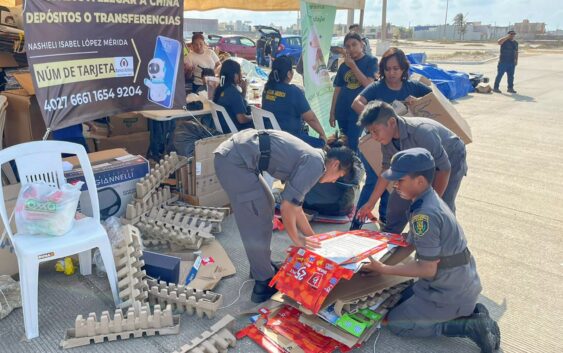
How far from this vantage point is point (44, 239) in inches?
108

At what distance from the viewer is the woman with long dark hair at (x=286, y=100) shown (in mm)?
4353

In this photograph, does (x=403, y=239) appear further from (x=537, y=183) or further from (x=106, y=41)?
(x=537, y=183)

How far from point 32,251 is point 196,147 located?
184cm

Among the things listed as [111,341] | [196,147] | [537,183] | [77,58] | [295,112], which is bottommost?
[111,341]

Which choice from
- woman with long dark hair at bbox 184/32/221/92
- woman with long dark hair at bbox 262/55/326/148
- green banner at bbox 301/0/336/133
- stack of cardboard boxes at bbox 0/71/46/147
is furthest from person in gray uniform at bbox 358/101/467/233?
woman with long dark hair at bbox 184/32/221/92

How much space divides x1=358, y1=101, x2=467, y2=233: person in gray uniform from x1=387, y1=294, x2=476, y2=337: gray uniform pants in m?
0.86

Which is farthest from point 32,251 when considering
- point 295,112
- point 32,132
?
point 295,112

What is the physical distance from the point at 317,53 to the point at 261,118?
1.93 meters

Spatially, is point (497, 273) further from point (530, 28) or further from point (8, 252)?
point (530, 28)

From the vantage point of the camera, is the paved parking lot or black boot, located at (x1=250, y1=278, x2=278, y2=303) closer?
the paved parking lot

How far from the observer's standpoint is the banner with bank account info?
353 cm

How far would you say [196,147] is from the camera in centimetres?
421

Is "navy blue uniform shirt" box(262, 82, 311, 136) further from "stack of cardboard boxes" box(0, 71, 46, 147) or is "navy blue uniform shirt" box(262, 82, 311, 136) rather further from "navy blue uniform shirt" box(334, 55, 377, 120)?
"stack of cardboard boxes" box(0, 71, 46, 147)

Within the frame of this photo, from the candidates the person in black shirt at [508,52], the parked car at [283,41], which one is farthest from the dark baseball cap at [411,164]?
the parked car at [283,41]
